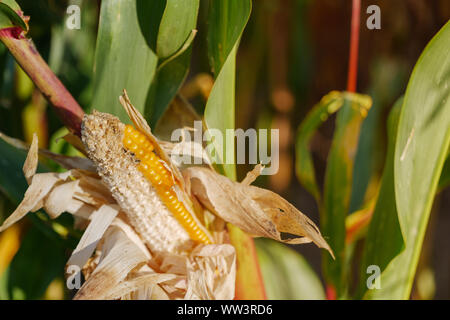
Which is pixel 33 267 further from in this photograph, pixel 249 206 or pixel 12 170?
pixel 249 206

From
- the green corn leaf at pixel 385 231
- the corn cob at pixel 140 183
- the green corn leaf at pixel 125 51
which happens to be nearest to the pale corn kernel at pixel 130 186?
the corn cob at pixel 140 183

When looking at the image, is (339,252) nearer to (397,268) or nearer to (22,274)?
(397,268)

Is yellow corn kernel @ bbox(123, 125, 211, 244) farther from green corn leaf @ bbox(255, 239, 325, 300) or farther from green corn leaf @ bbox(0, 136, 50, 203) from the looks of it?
green corn leaf @ bbox(255, 239, 325, 300)

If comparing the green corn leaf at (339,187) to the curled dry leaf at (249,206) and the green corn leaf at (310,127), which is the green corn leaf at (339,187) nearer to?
the green corn leaf at (310,127)

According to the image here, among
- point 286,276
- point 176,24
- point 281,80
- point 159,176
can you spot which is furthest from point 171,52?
point 281,80

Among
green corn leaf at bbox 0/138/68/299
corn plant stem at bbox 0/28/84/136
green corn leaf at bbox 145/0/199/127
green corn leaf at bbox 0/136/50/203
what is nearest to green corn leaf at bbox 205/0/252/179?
green corn leaf at bbox 145/0/199/127

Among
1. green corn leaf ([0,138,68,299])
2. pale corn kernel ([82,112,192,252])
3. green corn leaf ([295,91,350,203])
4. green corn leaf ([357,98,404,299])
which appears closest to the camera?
pale corn kernel ([82,112,192,252])
